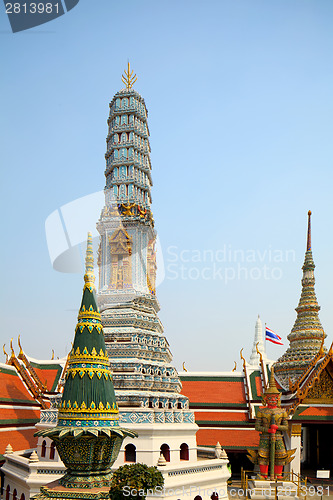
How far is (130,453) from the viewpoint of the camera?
61.8 ft

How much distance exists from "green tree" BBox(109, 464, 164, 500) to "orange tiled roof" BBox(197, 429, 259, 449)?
14.3 m

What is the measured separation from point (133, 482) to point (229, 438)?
15.7 metres

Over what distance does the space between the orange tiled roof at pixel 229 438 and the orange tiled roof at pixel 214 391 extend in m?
2.00

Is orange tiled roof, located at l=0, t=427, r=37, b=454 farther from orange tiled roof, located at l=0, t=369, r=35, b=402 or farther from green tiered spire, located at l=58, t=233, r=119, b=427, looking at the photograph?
green tiered spire, located at l=58, t=233, r=119, b=427

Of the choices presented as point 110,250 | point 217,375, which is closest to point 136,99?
point 110,250

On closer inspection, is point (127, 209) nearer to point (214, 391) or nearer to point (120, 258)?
point (120, 258)

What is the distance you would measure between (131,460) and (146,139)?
1788cm

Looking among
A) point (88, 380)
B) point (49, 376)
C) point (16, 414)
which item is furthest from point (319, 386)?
point (88, 380)

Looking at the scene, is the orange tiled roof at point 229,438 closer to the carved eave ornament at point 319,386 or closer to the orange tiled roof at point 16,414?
the carved eave ornament at point 319,386

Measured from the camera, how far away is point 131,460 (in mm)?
18750

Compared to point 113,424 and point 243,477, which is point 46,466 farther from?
point 243,477

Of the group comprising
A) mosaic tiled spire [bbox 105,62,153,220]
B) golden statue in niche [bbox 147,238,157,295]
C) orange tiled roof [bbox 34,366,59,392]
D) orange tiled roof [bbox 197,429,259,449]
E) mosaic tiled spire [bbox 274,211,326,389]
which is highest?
mosaic tiled spire [bbox 105,62,153,220]

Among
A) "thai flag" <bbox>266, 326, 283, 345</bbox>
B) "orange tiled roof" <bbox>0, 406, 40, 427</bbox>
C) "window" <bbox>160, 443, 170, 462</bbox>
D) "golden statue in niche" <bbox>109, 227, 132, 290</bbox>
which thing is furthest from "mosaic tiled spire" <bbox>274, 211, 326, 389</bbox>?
"orange tiled roof" <bbox>0, 406, 40, 427</bbox>

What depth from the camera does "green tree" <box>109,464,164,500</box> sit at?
10.6 metres
